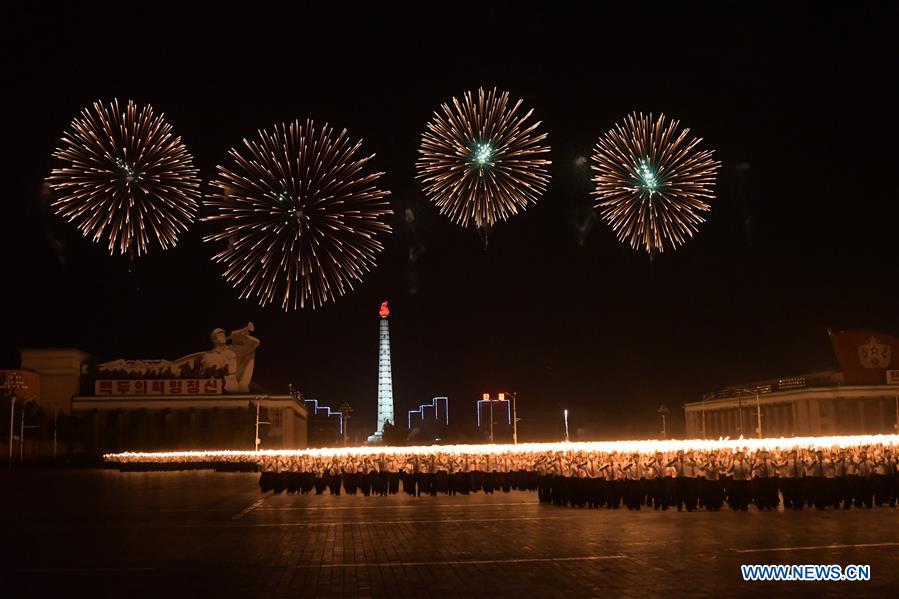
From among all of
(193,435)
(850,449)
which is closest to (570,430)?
(193,435)

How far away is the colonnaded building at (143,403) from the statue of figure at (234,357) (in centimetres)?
10

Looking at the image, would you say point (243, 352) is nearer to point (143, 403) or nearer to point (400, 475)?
point (143, 403)

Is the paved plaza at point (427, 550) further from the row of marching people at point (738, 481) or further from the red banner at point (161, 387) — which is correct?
the red banner at point (161, 387)

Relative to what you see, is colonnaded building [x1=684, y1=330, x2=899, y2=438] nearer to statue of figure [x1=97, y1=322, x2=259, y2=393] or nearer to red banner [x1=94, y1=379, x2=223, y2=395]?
statue of figure [x1=97, y1=322, x2=259, y2=393]

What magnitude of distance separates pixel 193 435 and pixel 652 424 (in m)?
59.8

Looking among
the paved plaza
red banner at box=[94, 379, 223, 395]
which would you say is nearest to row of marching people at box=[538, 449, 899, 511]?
the paved plaza

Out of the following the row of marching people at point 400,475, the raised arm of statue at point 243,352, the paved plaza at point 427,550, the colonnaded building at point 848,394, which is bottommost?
the paved plaza at point 427,550

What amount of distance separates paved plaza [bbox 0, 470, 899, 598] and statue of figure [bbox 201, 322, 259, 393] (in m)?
60.8

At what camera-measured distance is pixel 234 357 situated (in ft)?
288

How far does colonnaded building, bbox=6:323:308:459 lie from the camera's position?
269 ft

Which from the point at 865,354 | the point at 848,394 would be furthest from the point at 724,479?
the point at 865,354

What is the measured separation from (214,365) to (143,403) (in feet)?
23.9

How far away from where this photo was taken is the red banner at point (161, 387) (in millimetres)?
84438

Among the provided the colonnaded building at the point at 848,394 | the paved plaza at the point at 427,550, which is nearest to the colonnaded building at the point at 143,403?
the colonnaded building at the point at 848,394
